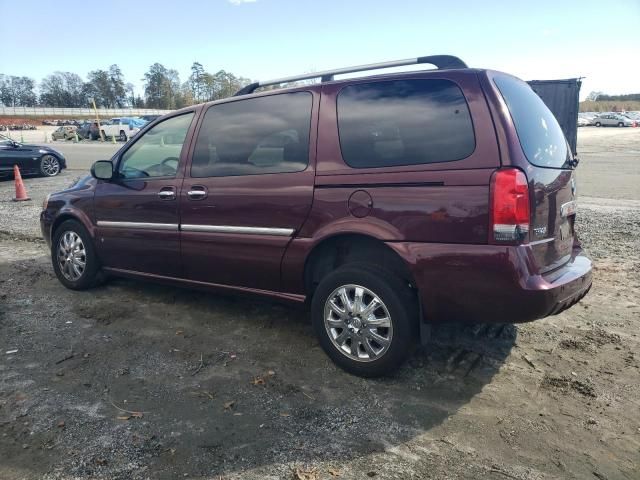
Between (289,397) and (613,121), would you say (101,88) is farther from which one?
(289,397)

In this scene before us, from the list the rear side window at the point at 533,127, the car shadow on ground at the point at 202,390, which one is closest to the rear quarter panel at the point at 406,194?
the rear side window at the point at 533,127

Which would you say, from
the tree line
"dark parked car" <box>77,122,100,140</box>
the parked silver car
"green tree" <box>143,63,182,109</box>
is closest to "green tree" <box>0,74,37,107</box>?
the tree line

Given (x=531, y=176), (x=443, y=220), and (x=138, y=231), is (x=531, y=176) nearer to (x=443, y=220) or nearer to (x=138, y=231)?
(x=443, y=220)

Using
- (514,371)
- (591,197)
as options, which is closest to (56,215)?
(514,371)

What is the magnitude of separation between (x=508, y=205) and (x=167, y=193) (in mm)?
2798

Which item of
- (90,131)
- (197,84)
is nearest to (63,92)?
(197,84)

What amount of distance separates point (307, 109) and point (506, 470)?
2592mm

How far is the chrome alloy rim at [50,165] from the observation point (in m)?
15.3

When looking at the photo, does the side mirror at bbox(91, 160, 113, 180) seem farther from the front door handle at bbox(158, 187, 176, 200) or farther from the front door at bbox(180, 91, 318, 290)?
the front door at bbox(180, 91, 318, 290)

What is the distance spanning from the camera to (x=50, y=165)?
50.9 ft

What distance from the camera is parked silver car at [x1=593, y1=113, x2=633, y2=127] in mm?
56906

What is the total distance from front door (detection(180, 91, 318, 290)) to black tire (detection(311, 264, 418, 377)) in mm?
499

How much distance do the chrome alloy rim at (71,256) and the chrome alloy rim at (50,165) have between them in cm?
1160

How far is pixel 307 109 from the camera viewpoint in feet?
12.1
